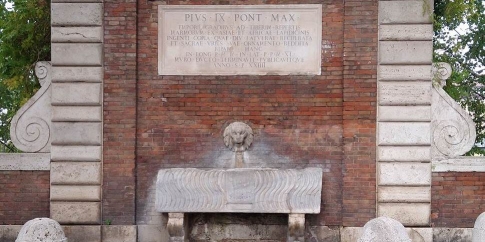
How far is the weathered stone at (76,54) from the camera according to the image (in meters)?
9.50

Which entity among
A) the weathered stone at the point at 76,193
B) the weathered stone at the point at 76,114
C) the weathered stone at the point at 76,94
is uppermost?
the weathered stone at the point at 76,94

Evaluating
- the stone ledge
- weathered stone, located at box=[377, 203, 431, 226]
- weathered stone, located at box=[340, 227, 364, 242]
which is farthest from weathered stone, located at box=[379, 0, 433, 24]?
weathered stone, located at box=[340, 227, 364, 242]

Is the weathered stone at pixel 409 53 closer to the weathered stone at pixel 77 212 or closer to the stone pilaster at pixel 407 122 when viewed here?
the stone pilaster at pixel 407 122

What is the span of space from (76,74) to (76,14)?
0.85 m

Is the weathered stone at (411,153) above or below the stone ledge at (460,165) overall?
above

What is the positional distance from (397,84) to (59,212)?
16.6 feet

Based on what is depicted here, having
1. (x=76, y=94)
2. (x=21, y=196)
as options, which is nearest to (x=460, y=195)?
(x=76, y=94)

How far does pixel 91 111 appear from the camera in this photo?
950 centimetres

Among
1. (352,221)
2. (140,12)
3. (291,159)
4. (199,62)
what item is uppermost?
(140,12)

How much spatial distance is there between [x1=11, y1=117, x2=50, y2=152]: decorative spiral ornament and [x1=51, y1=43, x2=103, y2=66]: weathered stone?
907mm

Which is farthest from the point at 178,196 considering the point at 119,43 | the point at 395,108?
the point at 395,108

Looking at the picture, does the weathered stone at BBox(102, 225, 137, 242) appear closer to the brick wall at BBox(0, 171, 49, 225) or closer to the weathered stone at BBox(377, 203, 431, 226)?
the brick wall at BBox(0, 171, 49, 225)

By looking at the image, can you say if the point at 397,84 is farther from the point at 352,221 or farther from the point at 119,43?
the point at 119,43

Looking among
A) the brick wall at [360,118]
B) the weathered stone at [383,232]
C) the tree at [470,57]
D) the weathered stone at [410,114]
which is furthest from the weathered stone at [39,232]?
the tree at [470,57]
